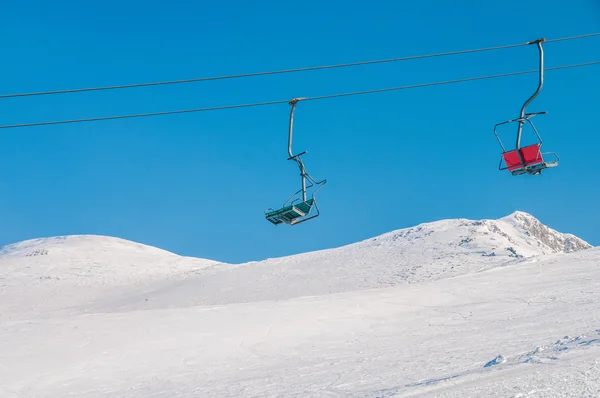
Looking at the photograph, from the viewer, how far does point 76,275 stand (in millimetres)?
47344

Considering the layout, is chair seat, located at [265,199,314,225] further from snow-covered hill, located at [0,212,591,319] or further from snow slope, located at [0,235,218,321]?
snow slope, located at [0,235,218,321]

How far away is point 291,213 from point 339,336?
22.6 feet

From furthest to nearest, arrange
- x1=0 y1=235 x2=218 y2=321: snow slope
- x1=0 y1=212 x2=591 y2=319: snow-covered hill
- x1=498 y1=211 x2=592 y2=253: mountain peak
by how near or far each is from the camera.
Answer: x1=498 y1=211 x2=592 y2=253: mountain peak → x1=0 y1=235 x2=218 y2=321: snow slope → x1=0 y1=212 x2=591 y2=319: snow-covered hill

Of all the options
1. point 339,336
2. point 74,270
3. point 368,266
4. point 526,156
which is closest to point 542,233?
point 368,266

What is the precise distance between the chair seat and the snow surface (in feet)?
8.70

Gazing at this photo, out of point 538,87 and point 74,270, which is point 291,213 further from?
point 74,270

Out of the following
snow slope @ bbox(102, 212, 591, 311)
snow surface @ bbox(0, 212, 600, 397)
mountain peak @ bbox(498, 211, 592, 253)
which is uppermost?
mountain peak @ bbox(498, 211, 592, 253)

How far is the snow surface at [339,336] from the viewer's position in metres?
11.1

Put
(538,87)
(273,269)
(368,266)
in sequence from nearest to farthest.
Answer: (538,87) < (368,266) < (273,269)

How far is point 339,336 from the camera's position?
60.9 feet

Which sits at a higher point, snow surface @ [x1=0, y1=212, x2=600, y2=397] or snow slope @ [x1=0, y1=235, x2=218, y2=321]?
snow slope @ [x1=0, y1=235, x2=218, y2=321]

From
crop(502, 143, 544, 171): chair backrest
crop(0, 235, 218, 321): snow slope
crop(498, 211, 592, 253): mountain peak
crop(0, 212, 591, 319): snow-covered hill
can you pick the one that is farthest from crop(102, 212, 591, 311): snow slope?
crop(502, 143, 544, 171): chair backrest

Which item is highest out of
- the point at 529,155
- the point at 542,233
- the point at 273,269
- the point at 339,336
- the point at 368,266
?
the point at 542,233

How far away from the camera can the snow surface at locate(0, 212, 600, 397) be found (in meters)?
11.1
